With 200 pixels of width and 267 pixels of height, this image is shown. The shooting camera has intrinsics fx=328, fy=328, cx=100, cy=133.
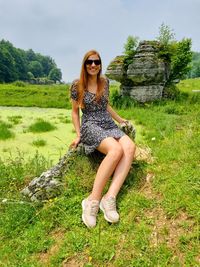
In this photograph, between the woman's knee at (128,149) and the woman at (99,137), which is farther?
the woman's knee at (128,149)

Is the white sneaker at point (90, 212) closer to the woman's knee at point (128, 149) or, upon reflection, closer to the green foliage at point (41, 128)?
the woman's knee at point (128, 149)

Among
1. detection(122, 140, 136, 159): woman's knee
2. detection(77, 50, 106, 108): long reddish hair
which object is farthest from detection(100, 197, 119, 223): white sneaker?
detection(77, 50, 106, 108): long reddish hair

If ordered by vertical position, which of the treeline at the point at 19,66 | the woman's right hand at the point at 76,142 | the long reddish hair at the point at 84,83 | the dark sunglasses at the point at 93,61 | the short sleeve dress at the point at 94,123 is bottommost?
the treeline at the point at 19,66

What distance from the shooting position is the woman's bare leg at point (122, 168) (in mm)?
3992

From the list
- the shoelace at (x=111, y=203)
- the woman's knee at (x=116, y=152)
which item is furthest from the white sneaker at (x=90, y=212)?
the woman's knee at (x=116, y=152)

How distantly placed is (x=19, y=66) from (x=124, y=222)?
9338 cm

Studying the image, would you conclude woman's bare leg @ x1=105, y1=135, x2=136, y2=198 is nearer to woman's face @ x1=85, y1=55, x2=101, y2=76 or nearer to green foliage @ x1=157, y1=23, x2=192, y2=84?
woman's face @ x1=85, y1=55, x2=101, y2=76

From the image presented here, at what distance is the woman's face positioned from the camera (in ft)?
15.0

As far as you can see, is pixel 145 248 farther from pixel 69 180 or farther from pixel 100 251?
pixel 69 180

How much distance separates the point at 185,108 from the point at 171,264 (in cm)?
1092

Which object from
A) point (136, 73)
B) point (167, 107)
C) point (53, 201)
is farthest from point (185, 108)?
point (53, 201)

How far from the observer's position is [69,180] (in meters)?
4.53

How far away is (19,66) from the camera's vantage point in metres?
92.1

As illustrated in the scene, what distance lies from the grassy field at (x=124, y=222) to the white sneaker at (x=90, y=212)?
78 millimetres
